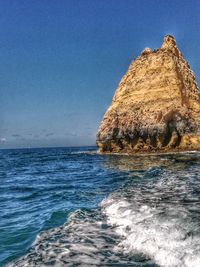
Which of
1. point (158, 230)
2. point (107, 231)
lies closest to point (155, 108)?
point (107, 231)

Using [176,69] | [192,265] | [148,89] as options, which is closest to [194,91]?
[176,69]

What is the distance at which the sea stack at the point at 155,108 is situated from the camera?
1533 inches

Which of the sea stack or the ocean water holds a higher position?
the sea stack

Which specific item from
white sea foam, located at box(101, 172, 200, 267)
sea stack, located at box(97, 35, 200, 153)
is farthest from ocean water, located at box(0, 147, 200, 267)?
sea stack, located at box(97, 35, 200, 153)

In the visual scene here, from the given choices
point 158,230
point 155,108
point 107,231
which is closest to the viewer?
point 158,230

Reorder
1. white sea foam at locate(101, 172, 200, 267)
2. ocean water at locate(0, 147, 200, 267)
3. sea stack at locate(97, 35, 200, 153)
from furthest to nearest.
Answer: sea stack at locate(97, 35, 200, 153) < ocean water at locate(0, 147, 200, 267) < white sea foam at locate(101, 172, 200, 267)

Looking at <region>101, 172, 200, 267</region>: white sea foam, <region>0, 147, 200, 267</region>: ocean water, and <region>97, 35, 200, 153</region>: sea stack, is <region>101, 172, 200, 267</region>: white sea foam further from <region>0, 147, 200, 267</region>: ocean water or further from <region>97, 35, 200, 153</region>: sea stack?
<region>97, 35, 200, 153</region>: sea stack

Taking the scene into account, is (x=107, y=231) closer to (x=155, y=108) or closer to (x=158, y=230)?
(x=158, y=230)

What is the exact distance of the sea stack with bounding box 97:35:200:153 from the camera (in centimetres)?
3894

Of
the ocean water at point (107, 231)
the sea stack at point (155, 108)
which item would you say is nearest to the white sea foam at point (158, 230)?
the ocean water at point (107, 231)

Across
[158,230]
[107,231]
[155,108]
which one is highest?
[155,108]

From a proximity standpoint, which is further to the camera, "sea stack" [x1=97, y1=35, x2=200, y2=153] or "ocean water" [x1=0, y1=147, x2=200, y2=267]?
"sea stack" [x1=97, y1=35, x2=200, y2=153]

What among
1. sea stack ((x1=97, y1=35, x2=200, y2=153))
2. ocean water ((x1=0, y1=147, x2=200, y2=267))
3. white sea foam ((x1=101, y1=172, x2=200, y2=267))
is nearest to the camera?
white sea foam ((x1=101, y1=172, x2=200, y2=267))

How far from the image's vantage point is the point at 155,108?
4056cm
